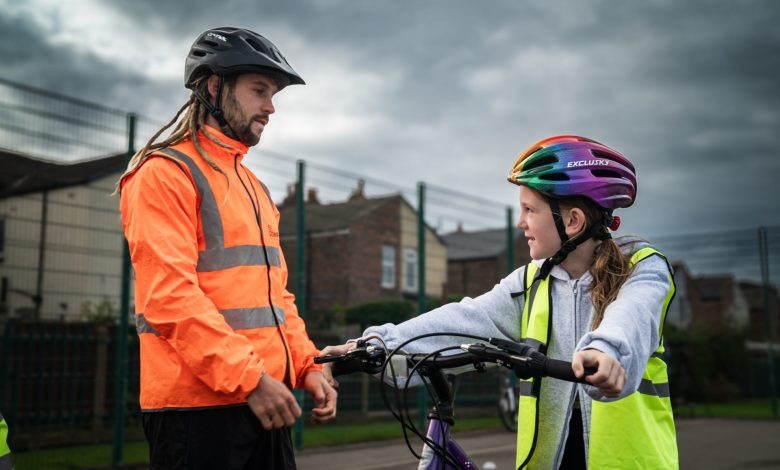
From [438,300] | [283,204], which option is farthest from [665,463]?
[438,300]

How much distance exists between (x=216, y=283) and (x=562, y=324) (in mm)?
1299

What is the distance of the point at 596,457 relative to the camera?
2803 millimetres

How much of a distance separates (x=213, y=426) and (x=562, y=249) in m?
1.43

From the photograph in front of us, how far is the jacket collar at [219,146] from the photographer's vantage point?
3.21m

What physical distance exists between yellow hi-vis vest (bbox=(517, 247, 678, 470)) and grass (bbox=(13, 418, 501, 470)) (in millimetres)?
7261

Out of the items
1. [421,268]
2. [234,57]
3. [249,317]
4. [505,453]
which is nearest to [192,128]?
[234,57]

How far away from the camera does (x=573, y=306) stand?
9.93 ft

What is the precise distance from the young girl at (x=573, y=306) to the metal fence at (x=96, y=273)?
6.13 m

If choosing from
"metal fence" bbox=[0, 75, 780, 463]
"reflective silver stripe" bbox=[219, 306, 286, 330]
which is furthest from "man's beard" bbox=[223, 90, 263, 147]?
"metal fence" bbox=[0, 75, 780, 463]

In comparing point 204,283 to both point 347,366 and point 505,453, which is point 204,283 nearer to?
point 347,366

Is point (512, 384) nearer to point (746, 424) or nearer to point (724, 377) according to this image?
point (746, 424)

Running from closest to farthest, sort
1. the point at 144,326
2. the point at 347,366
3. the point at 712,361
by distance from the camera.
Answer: the point at 144,326 → the point at 347,366 → the point at 712,361

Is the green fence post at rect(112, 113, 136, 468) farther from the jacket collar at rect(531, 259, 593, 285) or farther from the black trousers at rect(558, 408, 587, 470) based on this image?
the black trousers at rect(558, 408, 587, 470)

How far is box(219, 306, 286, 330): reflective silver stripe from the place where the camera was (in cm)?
293
